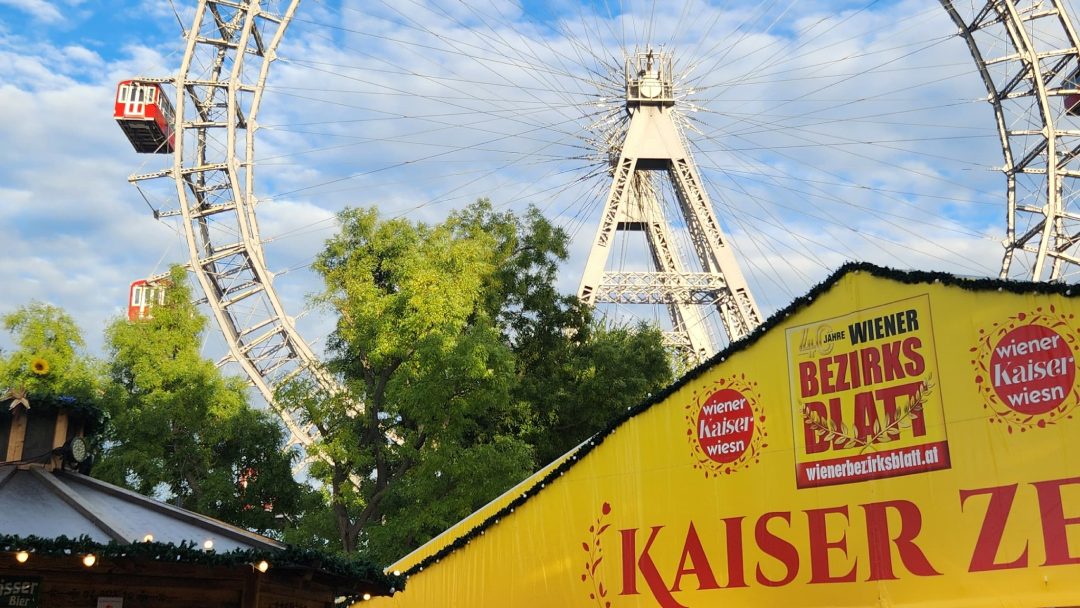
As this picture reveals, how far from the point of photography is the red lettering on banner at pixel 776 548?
39.8 feet

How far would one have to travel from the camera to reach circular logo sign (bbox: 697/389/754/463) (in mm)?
12922

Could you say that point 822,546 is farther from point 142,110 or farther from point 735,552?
point 142,110

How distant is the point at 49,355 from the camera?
968 inches

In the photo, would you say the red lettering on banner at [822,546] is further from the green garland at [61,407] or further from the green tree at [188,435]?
the green tree at [188,435]

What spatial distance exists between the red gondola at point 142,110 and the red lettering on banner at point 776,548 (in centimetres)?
2750

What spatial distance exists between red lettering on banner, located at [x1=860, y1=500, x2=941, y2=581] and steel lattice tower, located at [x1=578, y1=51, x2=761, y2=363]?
1811 cm

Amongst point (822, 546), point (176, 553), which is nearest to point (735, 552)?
point (822, 546)

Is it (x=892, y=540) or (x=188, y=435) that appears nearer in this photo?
(x=892, y=540)

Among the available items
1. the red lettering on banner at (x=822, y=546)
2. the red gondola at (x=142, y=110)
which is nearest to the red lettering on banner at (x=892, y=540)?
the red lettering on banner at (x=822, y=546)

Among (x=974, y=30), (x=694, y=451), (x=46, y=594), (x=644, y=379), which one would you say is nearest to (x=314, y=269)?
(x=644, y=379)

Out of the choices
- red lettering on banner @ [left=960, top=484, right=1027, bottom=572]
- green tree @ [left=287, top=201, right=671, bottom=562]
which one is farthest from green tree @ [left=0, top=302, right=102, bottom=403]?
red lettering on banner @ [left=960, top=484, right=1027, bottom=572]

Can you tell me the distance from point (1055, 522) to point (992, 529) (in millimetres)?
623

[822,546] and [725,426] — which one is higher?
[725,426]

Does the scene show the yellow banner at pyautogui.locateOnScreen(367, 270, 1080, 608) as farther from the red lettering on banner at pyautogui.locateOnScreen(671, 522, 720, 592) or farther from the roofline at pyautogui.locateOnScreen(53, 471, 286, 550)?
the roofline at pyautogui.locateOnScreen(53, 471, 286, 550)
